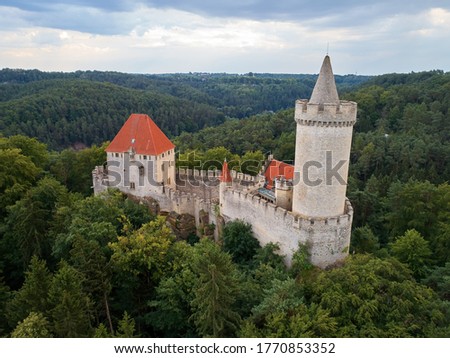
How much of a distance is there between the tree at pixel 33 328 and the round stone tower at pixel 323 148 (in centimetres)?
1627

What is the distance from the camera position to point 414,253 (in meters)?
30.6

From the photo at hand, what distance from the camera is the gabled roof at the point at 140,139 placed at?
3403 centimetres

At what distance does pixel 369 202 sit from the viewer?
145ft

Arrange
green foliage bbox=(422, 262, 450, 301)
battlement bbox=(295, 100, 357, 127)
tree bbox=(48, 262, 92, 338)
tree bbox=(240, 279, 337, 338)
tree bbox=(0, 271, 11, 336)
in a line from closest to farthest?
tree bbox=(48, 262, 92, 338) → tree bbox=(240, 279, 337, 338) → tree bbox=(0, 271, 11, 336) → battlement bbox=(295, 100, 357, 127) → green foliage bbox=(422, 262, 450, 301)

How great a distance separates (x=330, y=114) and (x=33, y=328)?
19.3 meters

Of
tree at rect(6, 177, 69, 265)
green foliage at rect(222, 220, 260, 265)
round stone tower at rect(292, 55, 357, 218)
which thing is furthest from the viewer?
tree at rect(6, 177, 69, 265)

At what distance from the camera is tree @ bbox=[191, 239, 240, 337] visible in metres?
19.1

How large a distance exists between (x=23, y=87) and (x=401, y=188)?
473 ft

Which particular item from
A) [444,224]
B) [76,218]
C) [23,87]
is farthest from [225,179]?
[23,87]

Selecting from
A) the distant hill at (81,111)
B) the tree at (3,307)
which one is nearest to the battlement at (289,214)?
the tree at (3,307)

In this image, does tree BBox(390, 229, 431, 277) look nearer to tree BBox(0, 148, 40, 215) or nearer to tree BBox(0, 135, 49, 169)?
tree BBox(0, 148, 40, 215)

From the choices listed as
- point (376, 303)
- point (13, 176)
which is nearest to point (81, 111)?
point (13, 176)

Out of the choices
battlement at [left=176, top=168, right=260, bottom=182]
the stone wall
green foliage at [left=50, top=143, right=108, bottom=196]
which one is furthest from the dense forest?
battlement at [left=176, top=168, right=260, bottom=182]

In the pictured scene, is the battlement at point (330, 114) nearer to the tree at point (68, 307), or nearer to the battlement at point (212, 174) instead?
the battlement at point (212, 174)
